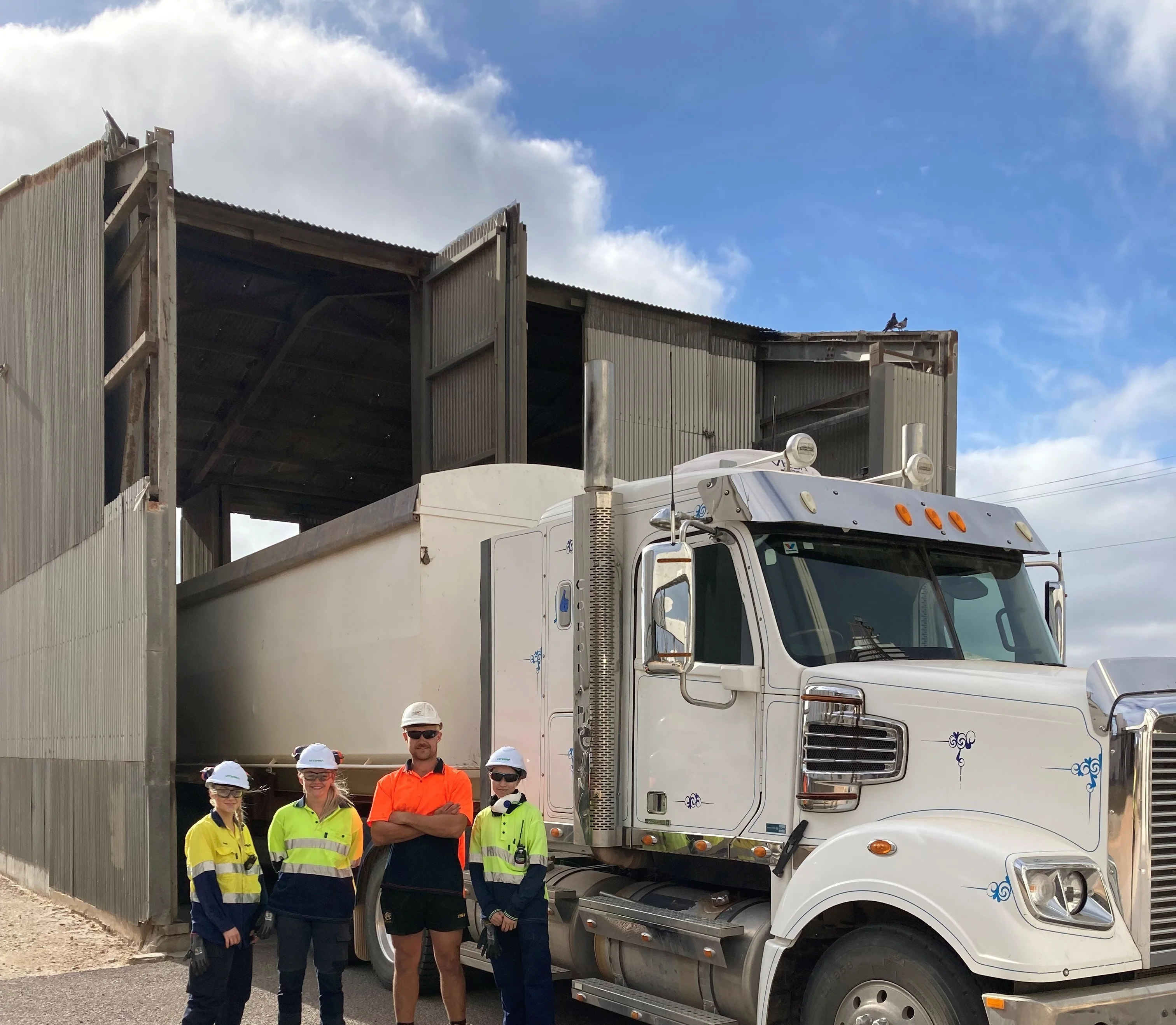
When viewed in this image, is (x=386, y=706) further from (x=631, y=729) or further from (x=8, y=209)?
(x=8, y=209)

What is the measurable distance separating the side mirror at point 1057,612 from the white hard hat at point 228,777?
4.22m

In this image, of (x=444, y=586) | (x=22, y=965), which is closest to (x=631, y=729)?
(x=444, y=586)

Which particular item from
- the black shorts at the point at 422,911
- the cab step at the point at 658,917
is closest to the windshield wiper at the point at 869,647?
the cab step at the point at 658,917

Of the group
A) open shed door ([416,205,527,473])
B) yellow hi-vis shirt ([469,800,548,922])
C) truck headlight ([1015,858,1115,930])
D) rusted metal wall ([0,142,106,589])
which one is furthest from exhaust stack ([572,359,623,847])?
rusted metal wall ([0,142,106,589])

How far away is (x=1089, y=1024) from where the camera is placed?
4.16m

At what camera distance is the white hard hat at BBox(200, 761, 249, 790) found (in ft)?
19.8

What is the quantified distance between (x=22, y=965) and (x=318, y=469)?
622 inches

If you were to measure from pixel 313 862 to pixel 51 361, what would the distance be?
10733 millimetres

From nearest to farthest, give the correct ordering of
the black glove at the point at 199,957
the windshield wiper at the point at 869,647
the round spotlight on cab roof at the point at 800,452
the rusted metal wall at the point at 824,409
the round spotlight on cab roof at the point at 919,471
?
the windshield wiper at the point at 869,647 → the black glove at the point at 199,957 → the round spotlight on cab roof at the point at 800,452 → the round spotlight on cab roof at the point at 919,471 → the rusted metal wall at the point at 824,409

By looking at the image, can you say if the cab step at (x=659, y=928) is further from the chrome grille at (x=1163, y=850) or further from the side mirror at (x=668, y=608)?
the chrome grille at (x=1163, y=850)

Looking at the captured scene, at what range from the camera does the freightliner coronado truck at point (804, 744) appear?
444cm

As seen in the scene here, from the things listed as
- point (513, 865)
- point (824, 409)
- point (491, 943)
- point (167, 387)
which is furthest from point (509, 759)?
point (824, 409)

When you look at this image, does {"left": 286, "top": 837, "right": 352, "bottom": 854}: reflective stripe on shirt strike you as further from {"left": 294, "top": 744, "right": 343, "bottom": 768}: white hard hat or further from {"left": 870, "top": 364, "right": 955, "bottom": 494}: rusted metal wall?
{"left": 870, "top": 364, "right": 955, "bottom": 494}: rusted metal wall

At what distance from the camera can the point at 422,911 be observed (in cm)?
636
